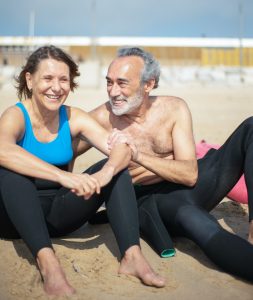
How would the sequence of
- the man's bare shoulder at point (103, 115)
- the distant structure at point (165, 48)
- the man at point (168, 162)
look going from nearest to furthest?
the man at point (168, 162)
the man's bare shoulder at point (103, 115)
the distant structure at point (165, 48)

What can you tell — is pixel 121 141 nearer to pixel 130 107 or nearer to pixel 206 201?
pixel 130 107

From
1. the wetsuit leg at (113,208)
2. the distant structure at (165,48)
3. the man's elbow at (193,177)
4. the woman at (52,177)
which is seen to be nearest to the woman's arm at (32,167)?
the woman at (52,177)

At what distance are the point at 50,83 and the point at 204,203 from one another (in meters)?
1.50

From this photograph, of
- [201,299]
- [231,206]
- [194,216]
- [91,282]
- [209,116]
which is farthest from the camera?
[209,116]

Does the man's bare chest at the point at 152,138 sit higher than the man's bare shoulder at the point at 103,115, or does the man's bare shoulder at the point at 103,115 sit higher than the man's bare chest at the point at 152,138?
the man's bare shoulder at the point at 103,115

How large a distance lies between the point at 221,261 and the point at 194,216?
1.18ft

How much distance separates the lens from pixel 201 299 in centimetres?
261

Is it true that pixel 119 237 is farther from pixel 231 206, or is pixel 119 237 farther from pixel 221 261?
pixel 231 206

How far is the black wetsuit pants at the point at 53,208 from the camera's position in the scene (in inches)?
108

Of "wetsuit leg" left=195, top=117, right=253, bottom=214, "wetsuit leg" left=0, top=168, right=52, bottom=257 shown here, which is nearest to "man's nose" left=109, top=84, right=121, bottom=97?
"wetsuit leg" left=195, top=117, right=253, bottom=214

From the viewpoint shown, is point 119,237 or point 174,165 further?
point 174,165

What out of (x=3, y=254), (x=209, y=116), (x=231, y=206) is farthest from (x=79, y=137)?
(x=209, y=116)

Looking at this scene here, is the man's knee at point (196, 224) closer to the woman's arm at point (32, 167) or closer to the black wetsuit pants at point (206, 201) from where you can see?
the black wetsuit pants at point (206, 201)

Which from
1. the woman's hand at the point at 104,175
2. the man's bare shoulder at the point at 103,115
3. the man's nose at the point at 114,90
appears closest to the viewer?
the woman's hand at the point at 104,175
